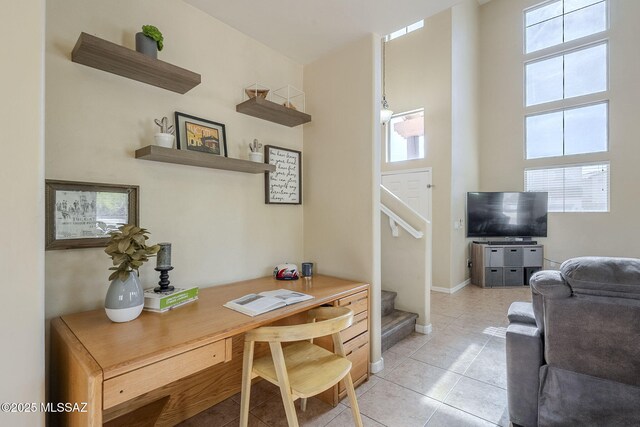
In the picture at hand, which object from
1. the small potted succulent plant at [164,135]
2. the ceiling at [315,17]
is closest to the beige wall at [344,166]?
the ceiling at [315,17]

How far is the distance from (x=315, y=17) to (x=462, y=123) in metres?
4.17

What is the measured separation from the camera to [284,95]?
8.31 feet

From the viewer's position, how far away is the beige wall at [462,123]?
4.94 m

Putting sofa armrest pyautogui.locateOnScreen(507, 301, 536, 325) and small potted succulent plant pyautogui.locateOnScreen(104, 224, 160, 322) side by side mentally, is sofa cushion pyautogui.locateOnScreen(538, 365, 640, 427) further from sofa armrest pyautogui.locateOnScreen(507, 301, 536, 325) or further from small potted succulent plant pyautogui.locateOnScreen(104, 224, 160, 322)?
small potted succulent plant pyautogui.locateOnScreen(104, 224, 160, 322)

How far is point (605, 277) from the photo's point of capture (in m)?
1.32

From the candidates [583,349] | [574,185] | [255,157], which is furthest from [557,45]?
[255,157]

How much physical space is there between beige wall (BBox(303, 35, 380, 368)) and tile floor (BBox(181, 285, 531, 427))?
322 mm

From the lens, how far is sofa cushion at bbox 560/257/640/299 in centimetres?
128

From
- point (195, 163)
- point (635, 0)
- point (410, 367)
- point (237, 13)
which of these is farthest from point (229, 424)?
point (635, 0)

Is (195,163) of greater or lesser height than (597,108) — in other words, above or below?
below

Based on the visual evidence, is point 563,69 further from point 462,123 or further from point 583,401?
point 583,401

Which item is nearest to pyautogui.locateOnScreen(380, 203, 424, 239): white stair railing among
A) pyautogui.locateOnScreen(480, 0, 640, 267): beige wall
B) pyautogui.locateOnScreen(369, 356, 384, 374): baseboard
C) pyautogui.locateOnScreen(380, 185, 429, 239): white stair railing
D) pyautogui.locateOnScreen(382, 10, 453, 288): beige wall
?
pyautogui.locateOnScreen(380, 185, 429, 239): white stair railing

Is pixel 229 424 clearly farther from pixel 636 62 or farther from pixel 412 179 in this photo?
pixel 636 62

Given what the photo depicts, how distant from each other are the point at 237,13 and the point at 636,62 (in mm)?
6325
